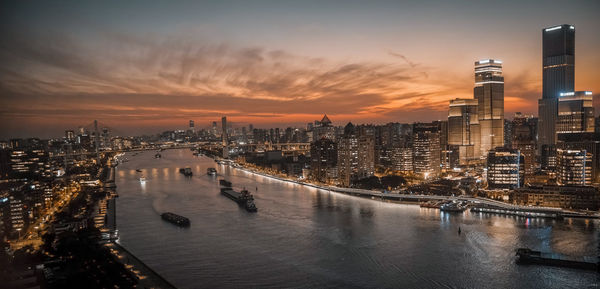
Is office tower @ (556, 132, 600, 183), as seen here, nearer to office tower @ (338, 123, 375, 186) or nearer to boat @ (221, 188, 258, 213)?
office tower @ (338, 123, 375, 186)

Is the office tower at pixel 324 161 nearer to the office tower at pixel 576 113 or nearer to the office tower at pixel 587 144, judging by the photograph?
the office tower at pixel 587 144

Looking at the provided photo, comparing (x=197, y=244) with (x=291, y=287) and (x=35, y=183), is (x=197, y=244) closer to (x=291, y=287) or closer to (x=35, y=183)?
(x=291, y=287)

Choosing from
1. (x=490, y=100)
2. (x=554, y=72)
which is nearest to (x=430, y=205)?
(x=554, y=72)

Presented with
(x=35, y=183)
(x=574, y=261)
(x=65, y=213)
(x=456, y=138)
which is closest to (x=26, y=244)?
(x=65, y=213)

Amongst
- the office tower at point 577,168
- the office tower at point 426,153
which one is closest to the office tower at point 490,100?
the office tower at point 426,153

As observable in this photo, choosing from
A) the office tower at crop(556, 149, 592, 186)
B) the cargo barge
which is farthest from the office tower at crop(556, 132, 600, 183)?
the cargo barge
